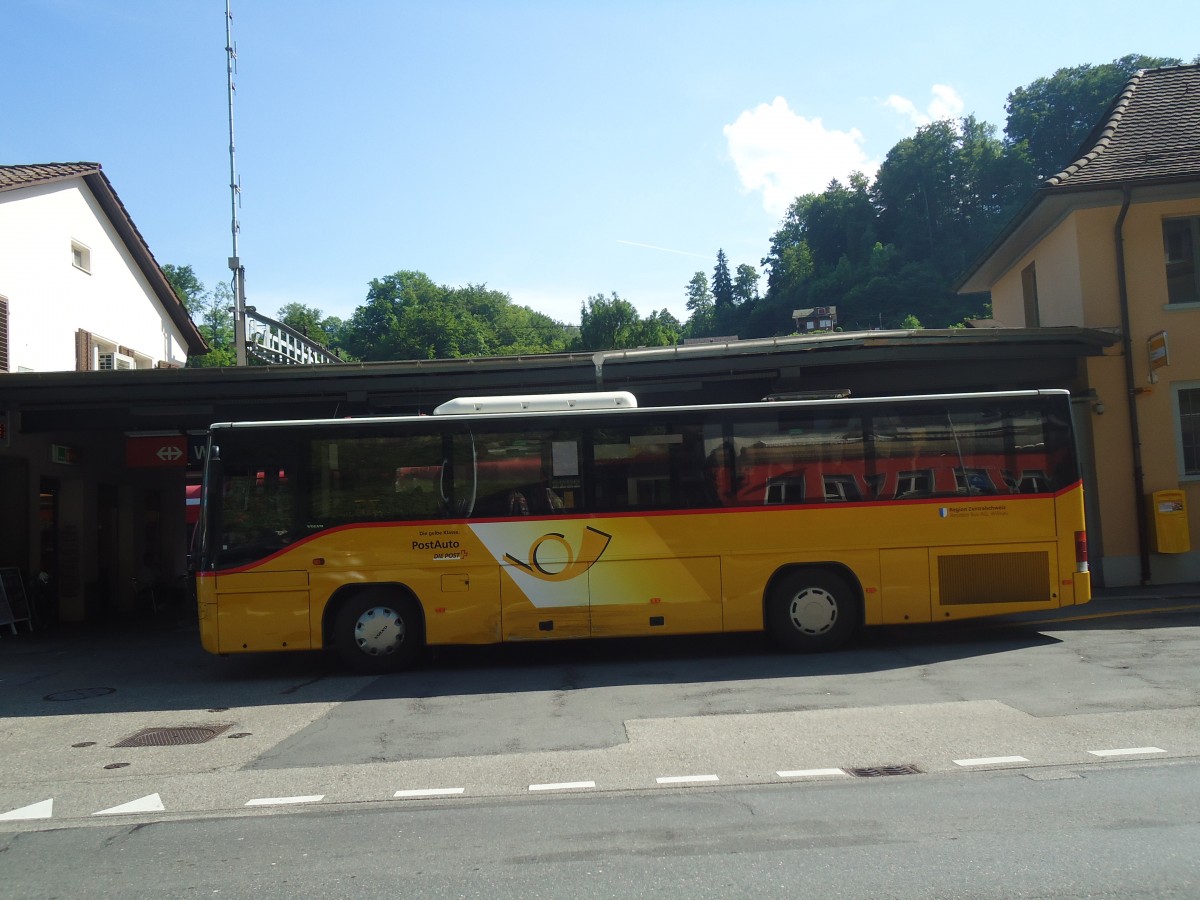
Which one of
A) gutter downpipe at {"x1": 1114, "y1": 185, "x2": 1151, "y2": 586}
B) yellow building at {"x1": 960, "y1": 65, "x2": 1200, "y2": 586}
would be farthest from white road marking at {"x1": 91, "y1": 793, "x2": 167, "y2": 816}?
gutter downpipe at {"x1": 1114, "y1": 185, "x2": 1151, "y2": 586}

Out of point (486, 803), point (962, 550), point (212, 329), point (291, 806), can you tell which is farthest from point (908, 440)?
point (212, 329)

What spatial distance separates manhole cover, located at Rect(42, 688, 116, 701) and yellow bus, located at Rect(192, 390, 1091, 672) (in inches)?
56.5

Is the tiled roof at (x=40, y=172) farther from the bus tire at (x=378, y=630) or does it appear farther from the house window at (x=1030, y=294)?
the house window at (x=1030, y=294)

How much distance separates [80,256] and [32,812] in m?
21.6

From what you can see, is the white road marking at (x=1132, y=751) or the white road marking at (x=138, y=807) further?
the white road marking at (x=1132, y=751)

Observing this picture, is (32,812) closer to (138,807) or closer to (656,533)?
(138,807)

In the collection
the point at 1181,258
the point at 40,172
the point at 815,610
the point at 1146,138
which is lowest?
the point at 815,610

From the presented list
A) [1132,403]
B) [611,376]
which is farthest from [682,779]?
[1132,403]

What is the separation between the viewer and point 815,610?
11.6 metres

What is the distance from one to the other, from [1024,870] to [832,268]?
101 m

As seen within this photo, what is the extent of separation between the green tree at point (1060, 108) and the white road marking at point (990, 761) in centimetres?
8967

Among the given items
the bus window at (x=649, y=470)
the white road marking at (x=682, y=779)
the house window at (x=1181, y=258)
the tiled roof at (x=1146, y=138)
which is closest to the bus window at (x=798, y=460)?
the bus window at (x=649, y=470)

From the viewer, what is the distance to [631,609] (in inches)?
447

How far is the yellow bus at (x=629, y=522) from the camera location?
36.4 ft
